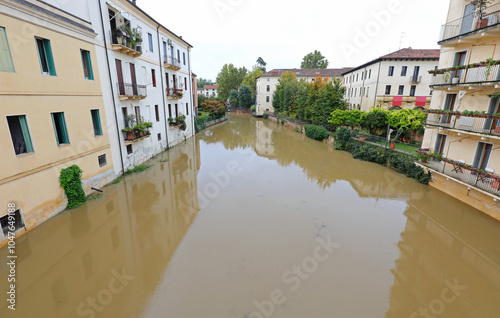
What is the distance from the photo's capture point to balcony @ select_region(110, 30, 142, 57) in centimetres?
1317

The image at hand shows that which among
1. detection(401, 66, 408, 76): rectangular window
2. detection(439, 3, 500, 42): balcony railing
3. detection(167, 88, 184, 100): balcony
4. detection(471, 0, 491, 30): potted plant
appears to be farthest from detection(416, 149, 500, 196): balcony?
detection(167, 88, 184, 100): balcony


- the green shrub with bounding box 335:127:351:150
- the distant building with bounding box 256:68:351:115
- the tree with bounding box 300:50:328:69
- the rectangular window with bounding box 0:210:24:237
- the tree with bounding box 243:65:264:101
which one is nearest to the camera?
the rectangular window with bounding box 0:210:24:237

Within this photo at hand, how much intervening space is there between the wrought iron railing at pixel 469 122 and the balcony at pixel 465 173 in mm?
1714

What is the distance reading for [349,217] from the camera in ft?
33.8

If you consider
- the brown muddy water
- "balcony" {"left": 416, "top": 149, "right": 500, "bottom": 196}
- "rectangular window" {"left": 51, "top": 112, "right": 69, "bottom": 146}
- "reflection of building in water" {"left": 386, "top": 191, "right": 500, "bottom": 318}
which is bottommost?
"reflection of building in water" {"left": 386, "top": 191, "right": 500, "bottom": 318}

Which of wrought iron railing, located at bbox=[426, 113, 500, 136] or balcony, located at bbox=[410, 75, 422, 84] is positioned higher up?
balcony, located at bbox=[410, 75, 422, 84]

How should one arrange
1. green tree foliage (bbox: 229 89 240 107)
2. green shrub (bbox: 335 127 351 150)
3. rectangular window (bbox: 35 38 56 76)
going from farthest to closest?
green tree foliage (bbox: 229 89 240 107) → green shrub (bbox: 335 127 351 150) → rectangular window (bbox: 35 38 56 76)

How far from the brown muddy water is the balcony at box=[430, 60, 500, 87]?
5966 millimetres

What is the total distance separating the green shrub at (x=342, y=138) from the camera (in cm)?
2284

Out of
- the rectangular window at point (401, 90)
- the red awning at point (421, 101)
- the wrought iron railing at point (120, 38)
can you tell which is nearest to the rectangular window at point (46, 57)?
the wrought iron railing at point (120, 38)

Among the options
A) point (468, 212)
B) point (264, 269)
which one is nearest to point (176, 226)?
point (264, 269)

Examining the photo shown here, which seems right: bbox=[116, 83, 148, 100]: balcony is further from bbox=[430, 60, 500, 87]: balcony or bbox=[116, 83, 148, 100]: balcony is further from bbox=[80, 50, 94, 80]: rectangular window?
bbox=[430, 60, 500, 87]: balcony

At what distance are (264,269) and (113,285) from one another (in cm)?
425

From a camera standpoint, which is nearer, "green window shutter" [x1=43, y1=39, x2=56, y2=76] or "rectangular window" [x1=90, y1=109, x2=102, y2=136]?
"green window shutter" [x1=43, y1=39, x2=56, y2=76]
